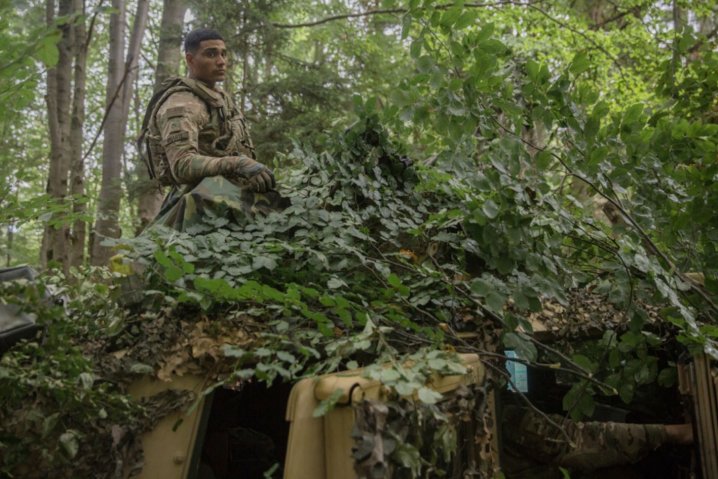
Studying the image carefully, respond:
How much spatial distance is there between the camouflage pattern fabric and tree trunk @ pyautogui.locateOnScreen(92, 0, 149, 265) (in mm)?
6947

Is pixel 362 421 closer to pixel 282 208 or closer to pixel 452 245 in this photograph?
pixel 452 245

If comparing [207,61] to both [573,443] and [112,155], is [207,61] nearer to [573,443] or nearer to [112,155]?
[573,443]

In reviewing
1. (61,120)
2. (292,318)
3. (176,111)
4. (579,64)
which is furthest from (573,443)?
(61,120)

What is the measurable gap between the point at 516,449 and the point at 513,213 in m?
2.39

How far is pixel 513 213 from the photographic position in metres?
3.00

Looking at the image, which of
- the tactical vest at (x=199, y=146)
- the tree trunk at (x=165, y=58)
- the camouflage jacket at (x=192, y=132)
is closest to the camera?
the camouflage jacket at (x=192, y=132)

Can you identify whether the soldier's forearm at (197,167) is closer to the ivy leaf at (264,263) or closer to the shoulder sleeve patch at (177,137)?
the shoulder sleeve patch at (177,137)

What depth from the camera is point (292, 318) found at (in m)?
2.99

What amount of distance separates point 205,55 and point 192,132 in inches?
25.1

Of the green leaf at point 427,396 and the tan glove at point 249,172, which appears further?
the tan glove at point 249,172

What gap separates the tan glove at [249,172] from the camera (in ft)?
12.5

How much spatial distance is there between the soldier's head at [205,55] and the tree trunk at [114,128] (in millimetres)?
5780

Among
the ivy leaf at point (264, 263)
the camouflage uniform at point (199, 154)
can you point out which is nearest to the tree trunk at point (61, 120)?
the camouflage uniform at point (199, 154)

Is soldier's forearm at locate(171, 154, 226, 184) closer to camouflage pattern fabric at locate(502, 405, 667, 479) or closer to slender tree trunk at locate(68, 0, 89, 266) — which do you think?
camouflage pattern fabric at locate(502, 405, 667, 479)
